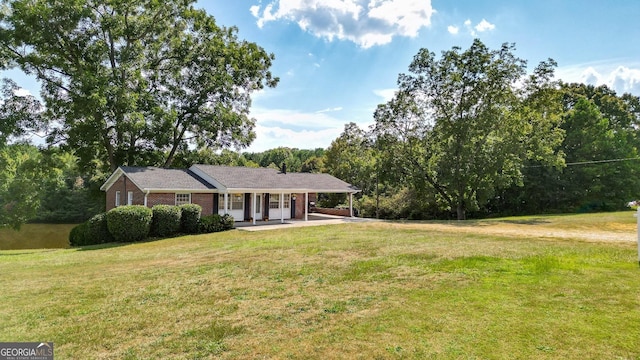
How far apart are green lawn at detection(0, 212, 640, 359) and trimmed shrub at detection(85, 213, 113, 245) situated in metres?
6.39

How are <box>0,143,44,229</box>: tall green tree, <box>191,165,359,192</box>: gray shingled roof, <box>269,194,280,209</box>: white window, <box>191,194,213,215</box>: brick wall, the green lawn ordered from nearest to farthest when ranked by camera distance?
the green lawn, <box>191,194,213,215</box>: brick wall, <box>191,165,359,192</box>: gray shingled roof, <box>269,194,280,209</box>: white window, <box>0,143,44,229</box>: tall green tree

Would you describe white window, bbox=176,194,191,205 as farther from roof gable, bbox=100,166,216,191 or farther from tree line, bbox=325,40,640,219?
tree line, bbox=325,40,640,219

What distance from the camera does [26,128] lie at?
23812mm

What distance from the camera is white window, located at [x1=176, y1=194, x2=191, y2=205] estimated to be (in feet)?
66.2

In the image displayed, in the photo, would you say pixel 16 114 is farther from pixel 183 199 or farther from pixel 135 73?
pixel 183 199

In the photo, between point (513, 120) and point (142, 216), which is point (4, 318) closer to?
point (142, 216)

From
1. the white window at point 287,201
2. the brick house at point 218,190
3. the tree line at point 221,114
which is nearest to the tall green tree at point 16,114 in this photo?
the tree line at point 221,114

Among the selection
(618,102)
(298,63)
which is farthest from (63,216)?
(618,102)

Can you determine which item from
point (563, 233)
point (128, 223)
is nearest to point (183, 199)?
point (128, 223)

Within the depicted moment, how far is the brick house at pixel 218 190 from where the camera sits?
19703 mm

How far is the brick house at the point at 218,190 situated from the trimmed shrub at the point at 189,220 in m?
1.78

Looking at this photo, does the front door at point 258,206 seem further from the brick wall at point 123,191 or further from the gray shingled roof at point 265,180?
the brick wall at point 123,191

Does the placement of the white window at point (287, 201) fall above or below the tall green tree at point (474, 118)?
below

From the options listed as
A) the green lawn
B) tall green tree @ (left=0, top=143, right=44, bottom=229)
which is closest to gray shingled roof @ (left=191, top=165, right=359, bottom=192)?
the green lawn
